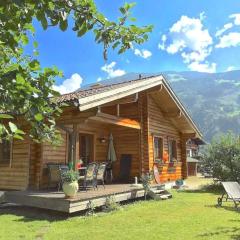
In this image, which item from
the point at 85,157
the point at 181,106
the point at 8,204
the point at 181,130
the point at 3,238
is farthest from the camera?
the point at 181,130

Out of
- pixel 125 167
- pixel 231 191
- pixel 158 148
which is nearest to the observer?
pixel 231 191

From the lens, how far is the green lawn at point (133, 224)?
697 centimetres

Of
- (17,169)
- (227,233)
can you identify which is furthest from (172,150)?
(227,233)

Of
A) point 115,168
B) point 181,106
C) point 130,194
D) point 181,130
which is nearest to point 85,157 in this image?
point 115,168

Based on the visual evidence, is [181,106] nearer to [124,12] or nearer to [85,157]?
[85,157]

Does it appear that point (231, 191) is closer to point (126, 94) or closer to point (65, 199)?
point (126, 94)

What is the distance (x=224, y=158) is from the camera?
16406 mm

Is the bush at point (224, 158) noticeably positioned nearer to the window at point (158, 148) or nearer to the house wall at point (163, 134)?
the house wall at point (163, 134)

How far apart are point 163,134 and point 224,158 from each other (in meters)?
3.05

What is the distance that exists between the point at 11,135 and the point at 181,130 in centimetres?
1786

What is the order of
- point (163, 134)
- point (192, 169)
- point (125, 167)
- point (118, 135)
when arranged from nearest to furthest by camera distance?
point (125, 167)
point (118, 135)
point (163, 134)
point (192, 169)

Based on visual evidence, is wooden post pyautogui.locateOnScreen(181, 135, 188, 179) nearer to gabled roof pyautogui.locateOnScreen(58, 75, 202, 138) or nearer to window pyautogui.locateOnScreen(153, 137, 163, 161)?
gabled roof pyautogui.locateOnScreen(58, 75, 202, 138)

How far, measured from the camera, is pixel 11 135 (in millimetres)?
2027

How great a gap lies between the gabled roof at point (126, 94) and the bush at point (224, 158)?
2.06 meters
